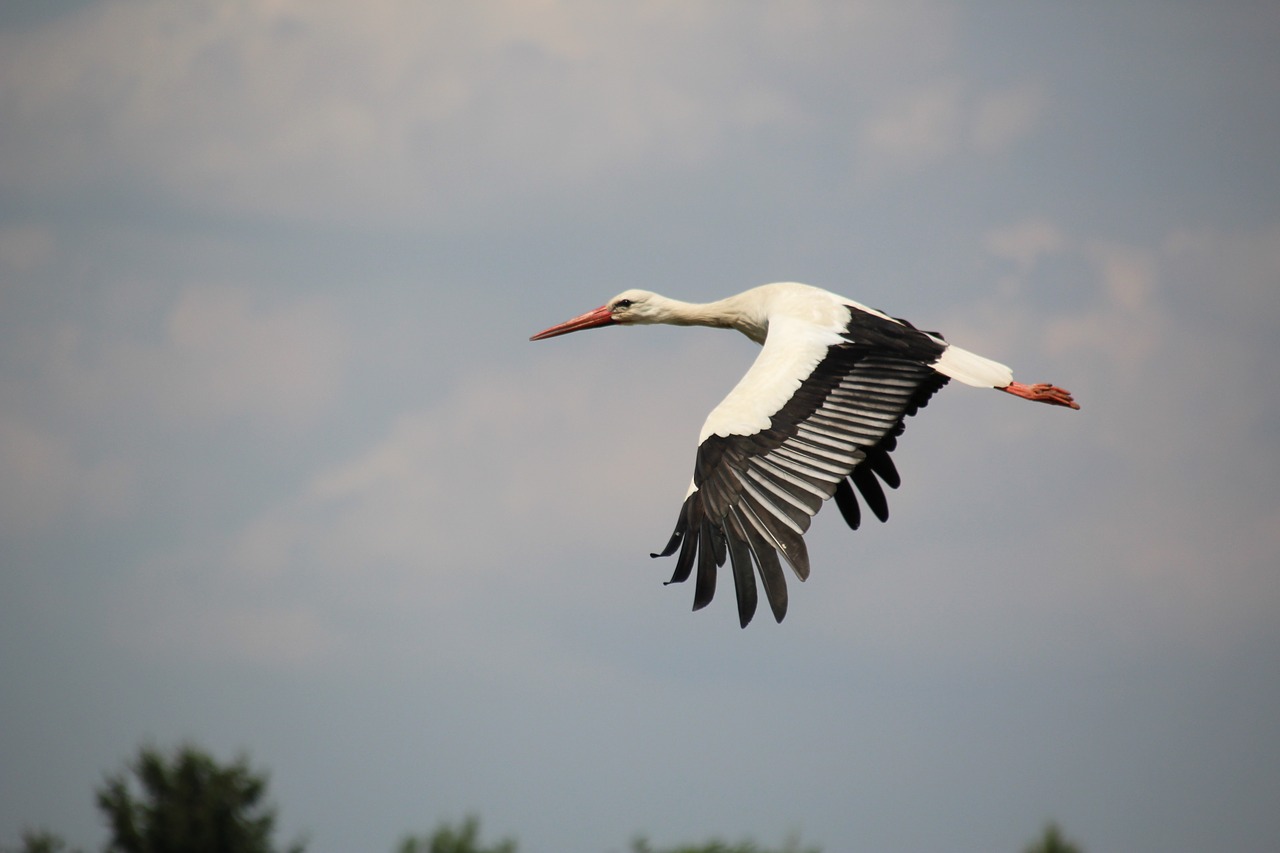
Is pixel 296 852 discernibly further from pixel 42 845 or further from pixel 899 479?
pixel 899 479

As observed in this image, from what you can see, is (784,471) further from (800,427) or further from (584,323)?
(584,323)

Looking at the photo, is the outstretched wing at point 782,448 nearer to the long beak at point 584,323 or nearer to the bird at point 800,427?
the bird at point 800,427

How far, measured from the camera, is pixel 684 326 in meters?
13.6

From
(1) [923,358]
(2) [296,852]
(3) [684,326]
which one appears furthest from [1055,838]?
(1) [923,358]

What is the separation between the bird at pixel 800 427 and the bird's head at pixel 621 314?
6.41ft

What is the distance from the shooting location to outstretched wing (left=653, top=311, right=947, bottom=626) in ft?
28.9

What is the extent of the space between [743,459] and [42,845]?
24.5 metres

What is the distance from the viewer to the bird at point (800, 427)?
8.86 metres

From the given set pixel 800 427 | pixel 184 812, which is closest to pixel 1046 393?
pixel 800 427

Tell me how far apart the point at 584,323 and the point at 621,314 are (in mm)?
415

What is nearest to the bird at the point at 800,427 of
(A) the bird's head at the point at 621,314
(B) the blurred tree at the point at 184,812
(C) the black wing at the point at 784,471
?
(C) the black wing at the point at 784,471

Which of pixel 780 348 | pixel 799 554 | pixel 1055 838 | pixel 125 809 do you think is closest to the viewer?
pixel 799 554

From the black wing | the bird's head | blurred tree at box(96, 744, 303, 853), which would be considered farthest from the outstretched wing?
blurred tree at box(96, 744, 303, 853)

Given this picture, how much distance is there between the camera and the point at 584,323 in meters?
14.3
